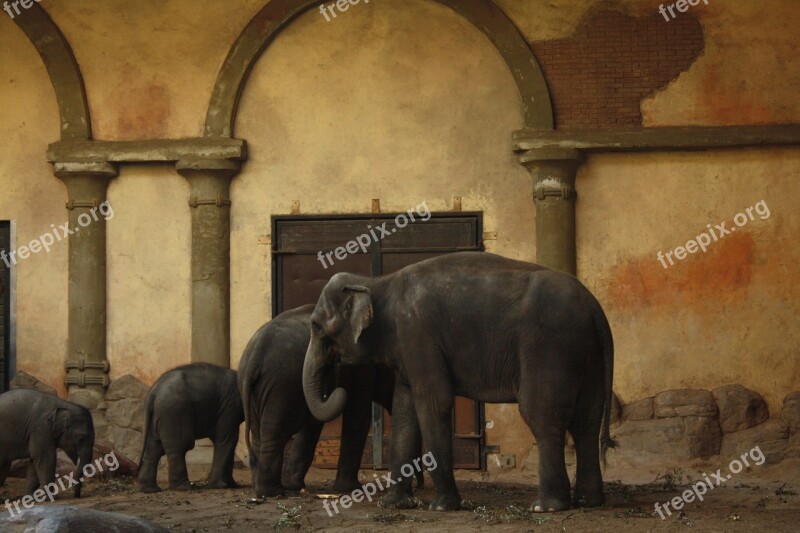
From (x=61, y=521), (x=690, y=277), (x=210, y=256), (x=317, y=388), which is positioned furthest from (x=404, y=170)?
(x=61, y=521)

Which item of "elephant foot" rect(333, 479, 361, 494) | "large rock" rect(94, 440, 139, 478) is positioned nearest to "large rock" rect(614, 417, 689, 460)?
"elephant foot" rect(333, 479, 361, 494)

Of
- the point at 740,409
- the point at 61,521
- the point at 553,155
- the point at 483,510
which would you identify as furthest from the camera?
the point at 553,155

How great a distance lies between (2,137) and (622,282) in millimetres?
6469

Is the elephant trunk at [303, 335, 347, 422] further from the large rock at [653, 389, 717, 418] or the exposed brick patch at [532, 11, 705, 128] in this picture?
the exposed brick patch at [532, 11, 705, 128]

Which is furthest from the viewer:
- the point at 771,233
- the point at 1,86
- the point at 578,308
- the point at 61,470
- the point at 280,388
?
the point at 1,86

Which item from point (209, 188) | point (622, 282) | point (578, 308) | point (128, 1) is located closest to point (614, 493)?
point (578, 308)

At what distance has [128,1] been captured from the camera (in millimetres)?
14414

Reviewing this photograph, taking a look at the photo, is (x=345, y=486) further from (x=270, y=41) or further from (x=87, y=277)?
(x=270, y=41)

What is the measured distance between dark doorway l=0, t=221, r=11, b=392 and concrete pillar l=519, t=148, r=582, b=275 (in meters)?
5.39

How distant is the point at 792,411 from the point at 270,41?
6223mm

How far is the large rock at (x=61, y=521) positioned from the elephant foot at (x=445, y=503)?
8.16 ft

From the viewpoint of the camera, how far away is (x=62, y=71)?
14430 millimetres

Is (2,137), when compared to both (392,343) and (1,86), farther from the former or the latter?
(392,343)

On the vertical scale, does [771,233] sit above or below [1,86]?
below
